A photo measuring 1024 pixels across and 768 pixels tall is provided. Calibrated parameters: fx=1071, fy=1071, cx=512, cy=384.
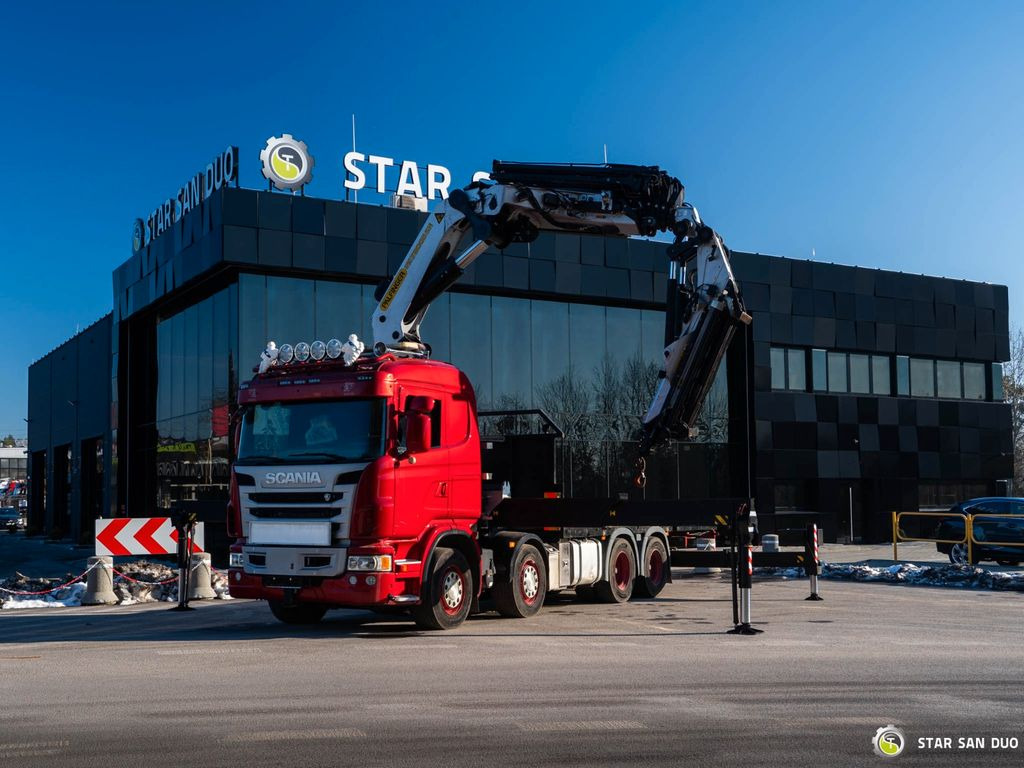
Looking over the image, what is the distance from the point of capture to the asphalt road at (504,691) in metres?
6.93

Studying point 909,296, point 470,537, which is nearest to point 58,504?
point 909,296

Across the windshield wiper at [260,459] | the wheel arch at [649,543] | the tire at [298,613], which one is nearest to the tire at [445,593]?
the tire at [298,613]

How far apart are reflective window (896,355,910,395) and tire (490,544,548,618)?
94.1ft

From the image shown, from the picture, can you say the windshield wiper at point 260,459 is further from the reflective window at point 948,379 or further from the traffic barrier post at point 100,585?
the reflective window at point 948,379

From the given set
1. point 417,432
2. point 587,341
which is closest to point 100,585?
point 417,432

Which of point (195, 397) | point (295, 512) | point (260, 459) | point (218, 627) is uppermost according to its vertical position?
point (195, 397)

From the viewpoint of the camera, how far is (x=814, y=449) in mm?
37562

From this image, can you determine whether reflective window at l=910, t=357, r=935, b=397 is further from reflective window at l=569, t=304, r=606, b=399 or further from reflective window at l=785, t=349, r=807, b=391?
reflective window at l=569, t=304, r=606, b=399

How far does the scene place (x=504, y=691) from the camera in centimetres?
895

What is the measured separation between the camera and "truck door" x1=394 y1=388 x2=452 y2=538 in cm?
1264

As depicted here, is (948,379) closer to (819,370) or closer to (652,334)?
(819,370)

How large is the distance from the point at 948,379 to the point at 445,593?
110 feet

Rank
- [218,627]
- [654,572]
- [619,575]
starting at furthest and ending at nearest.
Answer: [654,572] → [619,575] → [218,627]

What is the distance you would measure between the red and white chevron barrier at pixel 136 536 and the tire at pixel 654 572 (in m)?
7.34
